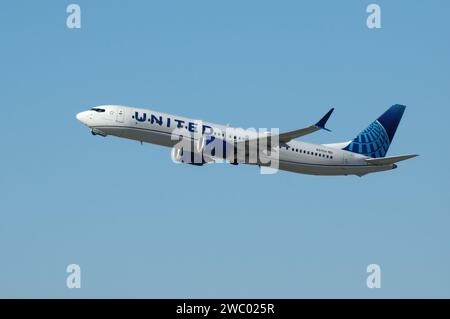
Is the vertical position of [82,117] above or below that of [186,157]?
above

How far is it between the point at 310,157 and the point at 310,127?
45.7ft

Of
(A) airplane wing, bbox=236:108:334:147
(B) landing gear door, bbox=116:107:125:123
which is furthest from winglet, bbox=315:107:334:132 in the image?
(B) landing gear door, bbox=116:107:125:123

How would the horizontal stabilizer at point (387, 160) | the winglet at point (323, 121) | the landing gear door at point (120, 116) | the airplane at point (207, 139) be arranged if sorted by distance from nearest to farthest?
the winglet at point (323, 121), the airplane at point (207, 139), the landing gear door at point (120, 116), the horizontal stabilizer at point (387, 160)

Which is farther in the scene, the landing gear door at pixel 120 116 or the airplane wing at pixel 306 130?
the landing gear door at pixel 120 116

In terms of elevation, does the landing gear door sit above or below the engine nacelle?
above

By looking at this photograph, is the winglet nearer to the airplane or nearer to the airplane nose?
the airplane

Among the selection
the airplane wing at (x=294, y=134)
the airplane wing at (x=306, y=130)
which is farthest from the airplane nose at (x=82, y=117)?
the airplane wing at (x=306, y=130)

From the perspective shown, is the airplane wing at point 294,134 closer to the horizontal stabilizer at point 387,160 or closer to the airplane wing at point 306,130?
the airplane wing at point 306,130

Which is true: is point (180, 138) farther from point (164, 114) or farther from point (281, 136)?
point (281, 136)

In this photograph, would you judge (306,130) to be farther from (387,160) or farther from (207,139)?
(387,160)

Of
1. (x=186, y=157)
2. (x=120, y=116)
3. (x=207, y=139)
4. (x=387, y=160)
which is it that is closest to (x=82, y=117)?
(x=120, y=116)

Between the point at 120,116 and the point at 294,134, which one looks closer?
the point at 294,134

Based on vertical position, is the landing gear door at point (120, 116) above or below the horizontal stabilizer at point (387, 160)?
above
